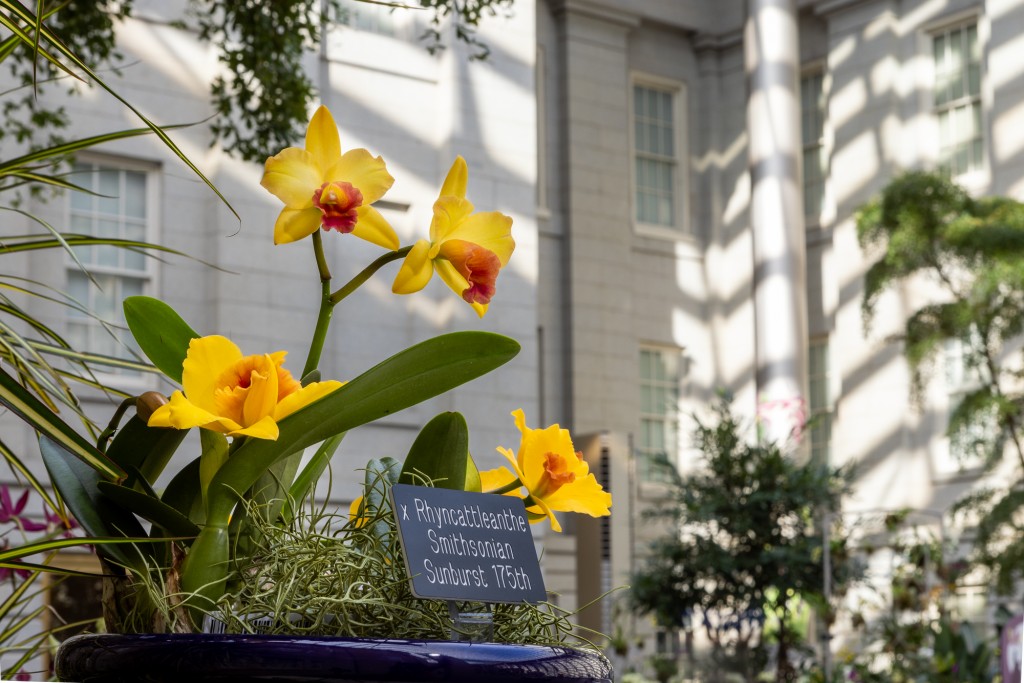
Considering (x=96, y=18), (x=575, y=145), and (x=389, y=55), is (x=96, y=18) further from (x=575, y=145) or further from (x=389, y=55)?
(x=575, y=145)

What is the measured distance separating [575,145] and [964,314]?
7.19 m

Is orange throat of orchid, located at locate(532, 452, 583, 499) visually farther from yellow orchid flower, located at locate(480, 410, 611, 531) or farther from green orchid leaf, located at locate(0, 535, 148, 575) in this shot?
green orchid leaf, located at locate(0, 535, 148, 575)

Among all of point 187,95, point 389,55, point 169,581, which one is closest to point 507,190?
point 389,55

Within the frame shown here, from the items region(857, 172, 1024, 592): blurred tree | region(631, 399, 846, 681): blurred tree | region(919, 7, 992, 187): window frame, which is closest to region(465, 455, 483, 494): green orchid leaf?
region(631, 399, 846, 681): blurred tree

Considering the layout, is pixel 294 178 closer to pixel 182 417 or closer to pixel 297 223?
pixel 297 223

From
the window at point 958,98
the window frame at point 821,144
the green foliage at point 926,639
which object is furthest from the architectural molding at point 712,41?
the green foliage at point 926,639

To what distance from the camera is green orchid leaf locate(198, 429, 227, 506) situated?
3.71 ft

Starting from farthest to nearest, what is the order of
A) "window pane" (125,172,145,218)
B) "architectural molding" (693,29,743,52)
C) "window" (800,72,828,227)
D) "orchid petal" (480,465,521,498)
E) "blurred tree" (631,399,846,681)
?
"architectural molding" (693,29,743,52) → "window" (800,72,828,227) → "window pane" (125,172,145,218) → "blurred tree" (631,399,846,681) → "orchid petal" (480,465,521,498)

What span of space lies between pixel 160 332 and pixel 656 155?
1784cm

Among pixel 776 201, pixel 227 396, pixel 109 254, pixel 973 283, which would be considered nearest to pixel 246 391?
pixel 227 396

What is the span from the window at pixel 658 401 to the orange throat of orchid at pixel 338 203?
52.2 ft

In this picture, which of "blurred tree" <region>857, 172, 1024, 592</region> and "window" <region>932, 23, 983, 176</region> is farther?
"window" <region>932, 23, 983, 176</region>

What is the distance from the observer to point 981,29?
16234mm

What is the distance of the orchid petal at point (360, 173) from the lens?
1247mm
